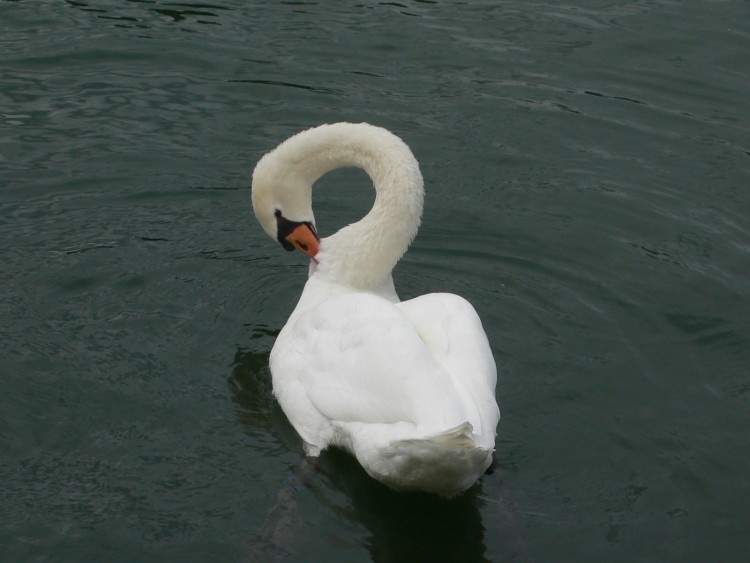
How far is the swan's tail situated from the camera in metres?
5.44

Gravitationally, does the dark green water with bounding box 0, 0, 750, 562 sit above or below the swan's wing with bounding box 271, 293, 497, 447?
below

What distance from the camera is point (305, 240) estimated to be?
25.9 feet

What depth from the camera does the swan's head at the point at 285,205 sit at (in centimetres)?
→ 778

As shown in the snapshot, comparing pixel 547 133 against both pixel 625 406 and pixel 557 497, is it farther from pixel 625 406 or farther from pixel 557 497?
pixel 557 497

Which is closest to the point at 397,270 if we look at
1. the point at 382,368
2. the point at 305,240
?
the point at 305,240

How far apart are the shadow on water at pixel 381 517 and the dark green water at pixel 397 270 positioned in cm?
2

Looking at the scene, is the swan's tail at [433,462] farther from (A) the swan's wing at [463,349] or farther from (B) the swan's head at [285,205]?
(B) the swan's head at [285,205]

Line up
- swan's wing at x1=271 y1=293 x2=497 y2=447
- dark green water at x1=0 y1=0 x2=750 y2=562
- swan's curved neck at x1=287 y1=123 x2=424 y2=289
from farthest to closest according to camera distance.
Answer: swan's curved neck at x1=287 y1=123 x2=424 y2=289
dark green water at x1=0 y1=0 x2=750 y2=562
swan's wing at x1=271 y1=293 x2=497 y2=447

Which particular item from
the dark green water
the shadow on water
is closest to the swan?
the shadow on water

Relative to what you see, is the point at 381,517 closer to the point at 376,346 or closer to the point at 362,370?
the point at 362,370

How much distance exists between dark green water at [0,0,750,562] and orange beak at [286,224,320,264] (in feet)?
1.90

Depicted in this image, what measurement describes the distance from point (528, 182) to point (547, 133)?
3.00ft

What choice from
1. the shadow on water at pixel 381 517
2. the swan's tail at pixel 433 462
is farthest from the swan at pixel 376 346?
the shadow on water at pixel 381 517

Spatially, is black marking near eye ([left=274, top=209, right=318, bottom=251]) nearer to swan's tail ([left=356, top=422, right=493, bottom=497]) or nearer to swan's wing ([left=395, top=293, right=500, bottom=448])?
swan's wing ([left=395, top=293, right=500, bottom=448])
